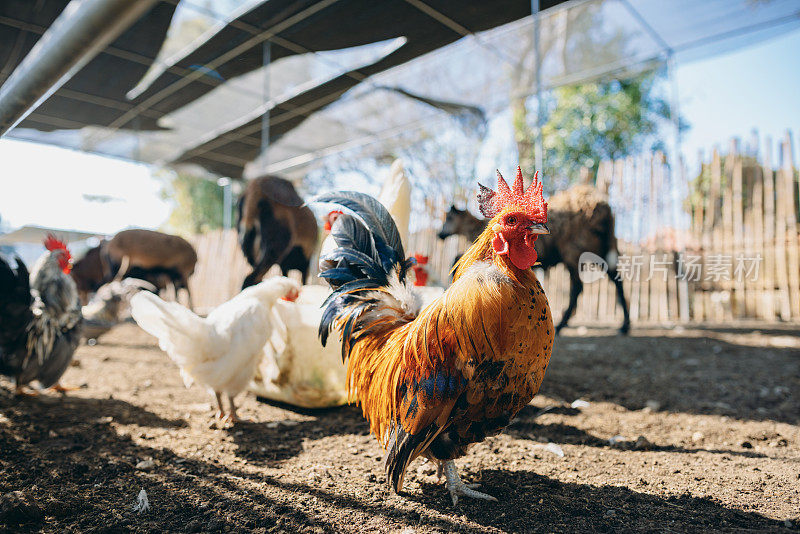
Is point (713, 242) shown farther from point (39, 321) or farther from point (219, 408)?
point (39, 321)

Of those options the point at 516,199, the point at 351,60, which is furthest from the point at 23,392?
the point at 351,60

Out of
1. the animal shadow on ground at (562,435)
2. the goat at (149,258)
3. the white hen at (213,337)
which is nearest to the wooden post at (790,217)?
the animal shadow on ground at (562,435)

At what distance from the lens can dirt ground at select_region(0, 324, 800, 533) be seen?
2049 mm

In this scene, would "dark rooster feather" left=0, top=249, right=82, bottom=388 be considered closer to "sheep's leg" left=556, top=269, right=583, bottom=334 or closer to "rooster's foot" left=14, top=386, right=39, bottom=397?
"rooster's foot" left=14, top=386, right=39, bottom=397

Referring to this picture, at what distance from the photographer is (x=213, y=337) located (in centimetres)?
324

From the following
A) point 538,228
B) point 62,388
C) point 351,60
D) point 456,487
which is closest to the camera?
point 538,228

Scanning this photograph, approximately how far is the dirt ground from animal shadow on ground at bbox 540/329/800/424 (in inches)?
1.2

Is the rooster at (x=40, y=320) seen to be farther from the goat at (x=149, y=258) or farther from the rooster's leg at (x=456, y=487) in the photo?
the goat at (x=149, y=258)

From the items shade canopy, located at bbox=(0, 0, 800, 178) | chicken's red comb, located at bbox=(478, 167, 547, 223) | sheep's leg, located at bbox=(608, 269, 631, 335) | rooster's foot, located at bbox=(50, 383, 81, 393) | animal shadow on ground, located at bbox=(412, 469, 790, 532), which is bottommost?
animal shadow on ground, located at bbox=(412, 469, 790, 532)

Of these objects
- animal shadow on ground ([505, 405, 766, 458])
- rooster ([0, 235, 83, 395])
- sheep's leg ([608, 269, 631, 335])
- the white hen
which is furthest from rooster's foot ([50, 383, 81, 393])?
sheep's leg ([608, 269, 631, 335])

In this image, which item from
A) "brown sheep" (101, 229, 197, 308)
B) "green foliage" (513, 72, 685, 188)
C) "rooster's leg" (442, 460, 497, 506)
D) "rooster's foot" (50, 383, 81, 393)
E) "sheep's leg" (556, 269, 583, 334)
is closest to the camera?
"rooster's leg" (442, 460, 497, 506)

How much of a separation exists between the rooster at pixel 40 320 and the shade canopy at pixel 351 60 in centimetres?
128

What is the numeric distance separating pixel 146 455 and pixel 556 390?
11.0ft

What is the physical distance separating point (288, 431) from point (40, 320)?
2.21 m
